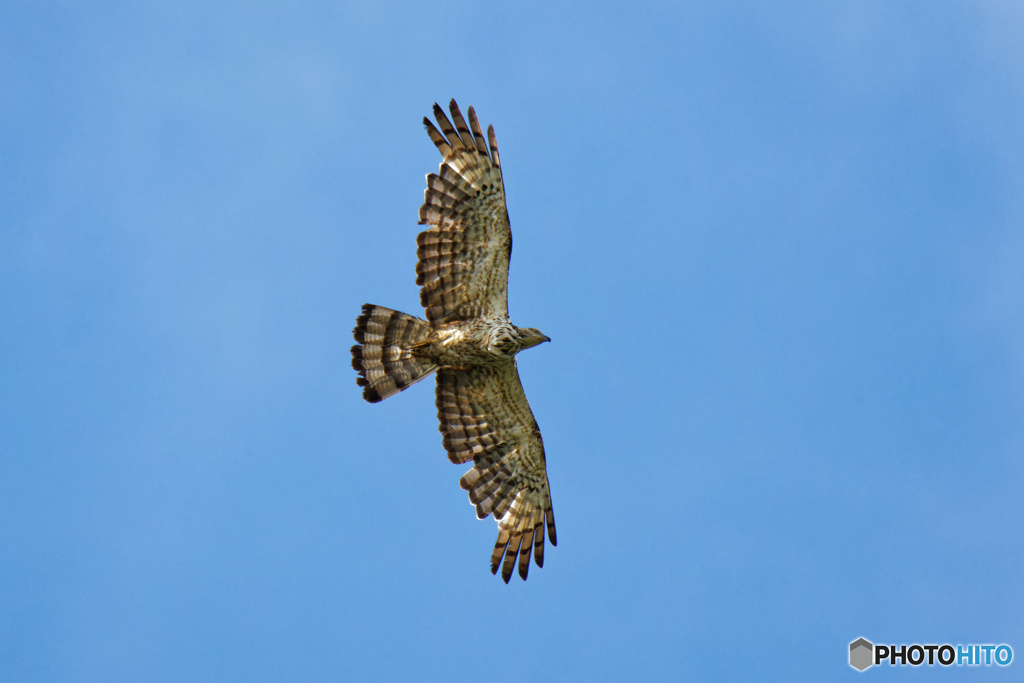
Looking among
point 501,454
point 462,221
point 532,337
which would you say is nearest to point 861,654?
point 501,454

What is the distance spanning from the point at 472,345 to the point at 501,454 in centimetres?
155

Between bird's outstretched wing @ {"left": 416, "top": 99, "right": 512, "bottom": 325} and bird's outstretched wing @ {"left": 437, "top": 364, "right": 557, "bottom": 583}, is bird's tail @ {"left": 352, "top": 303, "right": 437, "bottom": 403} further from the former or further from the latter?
bird's outstretched wing @ {"left": 437, "top": 364, "right": 557, "bottom": 583}

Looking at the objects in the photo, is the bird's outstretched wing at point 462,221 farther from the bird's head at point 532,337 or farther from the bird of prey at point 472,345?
the bird's head at point 532,337

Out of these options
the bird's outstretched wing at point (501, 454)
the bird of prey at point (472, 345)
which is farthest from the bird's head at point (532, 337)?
the bird's outstretched wing at point (501, 454)

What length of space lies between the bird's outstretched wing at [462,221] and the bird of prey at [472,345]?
11 millimetres

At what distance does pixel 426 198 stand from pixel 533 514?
12.7 ft

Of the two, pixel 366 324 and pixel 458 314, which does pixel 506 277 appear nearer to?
pixel 458 314

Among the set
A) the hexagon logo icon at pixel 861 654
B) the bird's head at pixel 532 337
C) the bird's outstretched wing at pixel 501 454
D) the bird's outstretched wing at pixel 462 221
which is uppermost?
the bird's outstretched wing at pixel 462 221

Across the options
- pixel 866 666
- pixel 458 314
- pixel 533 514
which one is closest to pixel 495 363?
pixel 458 314

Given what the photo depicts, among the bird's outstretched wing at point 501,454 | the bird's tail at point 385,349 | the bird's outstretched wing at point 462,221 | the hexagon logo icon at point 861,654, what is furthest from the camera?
the hexagon logo icon at point 861,654

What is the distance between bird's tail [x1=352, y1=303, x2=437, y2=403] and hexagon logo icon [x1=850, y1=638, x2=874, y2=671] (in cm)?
646

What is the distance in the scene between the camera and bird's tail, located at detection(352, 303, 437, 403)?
1596 cm

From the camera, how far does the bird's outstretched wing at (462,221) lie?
15.7 m

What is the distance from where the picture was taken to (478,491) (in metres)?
16.6
